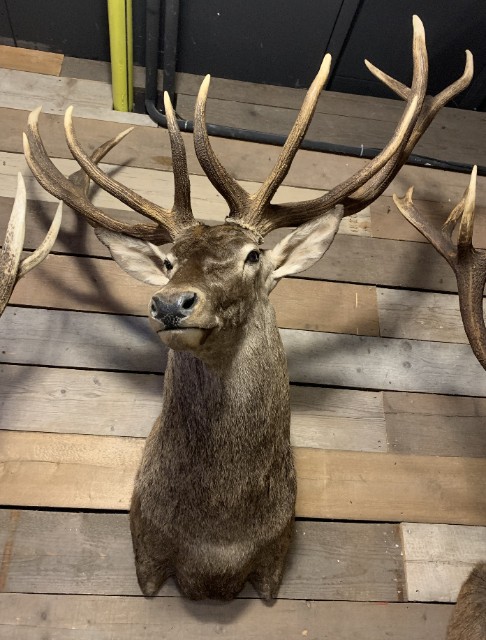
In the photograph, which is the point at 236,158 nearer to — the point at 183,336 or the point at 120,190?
the point at 120,190

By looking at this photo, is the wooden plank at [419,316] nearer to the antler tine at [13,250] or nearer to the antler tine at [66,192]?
the antler tine at [66,192]

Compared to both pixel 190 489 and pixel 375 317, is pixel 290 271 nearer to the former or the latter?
pixel 190 489

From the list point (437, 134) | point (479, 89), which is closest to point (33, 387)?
point (437, 134)

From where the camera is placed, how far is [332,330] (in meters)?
2.24

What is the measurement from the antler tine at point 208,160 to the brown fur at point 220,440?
0.13 meters

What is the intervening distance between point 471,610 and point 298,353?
105 cm

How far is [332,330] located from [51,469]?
1.20 meters

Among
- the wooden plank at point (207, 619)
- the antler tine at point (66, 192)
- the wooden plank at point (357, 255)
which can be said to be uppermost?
the antler tine at point (66, 192)

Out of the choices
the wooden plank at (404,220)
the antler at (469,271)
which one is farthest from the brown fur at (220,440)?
the wooden plank at (404,220)

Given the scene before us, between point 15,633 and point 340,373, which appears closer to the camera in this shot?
point 15,633

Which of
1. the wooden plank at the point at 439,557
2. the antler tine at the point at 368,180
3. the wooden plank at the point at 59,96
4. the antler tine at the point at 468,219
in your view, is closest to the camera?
the antler tine at the point at 368,180

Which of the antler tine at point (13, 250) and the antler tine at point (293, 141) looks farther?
the antler tine at point (13, 250)

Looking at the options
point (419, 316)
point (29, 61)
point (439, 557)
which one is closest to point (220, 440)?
point (439, 557)

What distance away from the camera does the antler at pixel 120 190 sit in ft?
4.68
